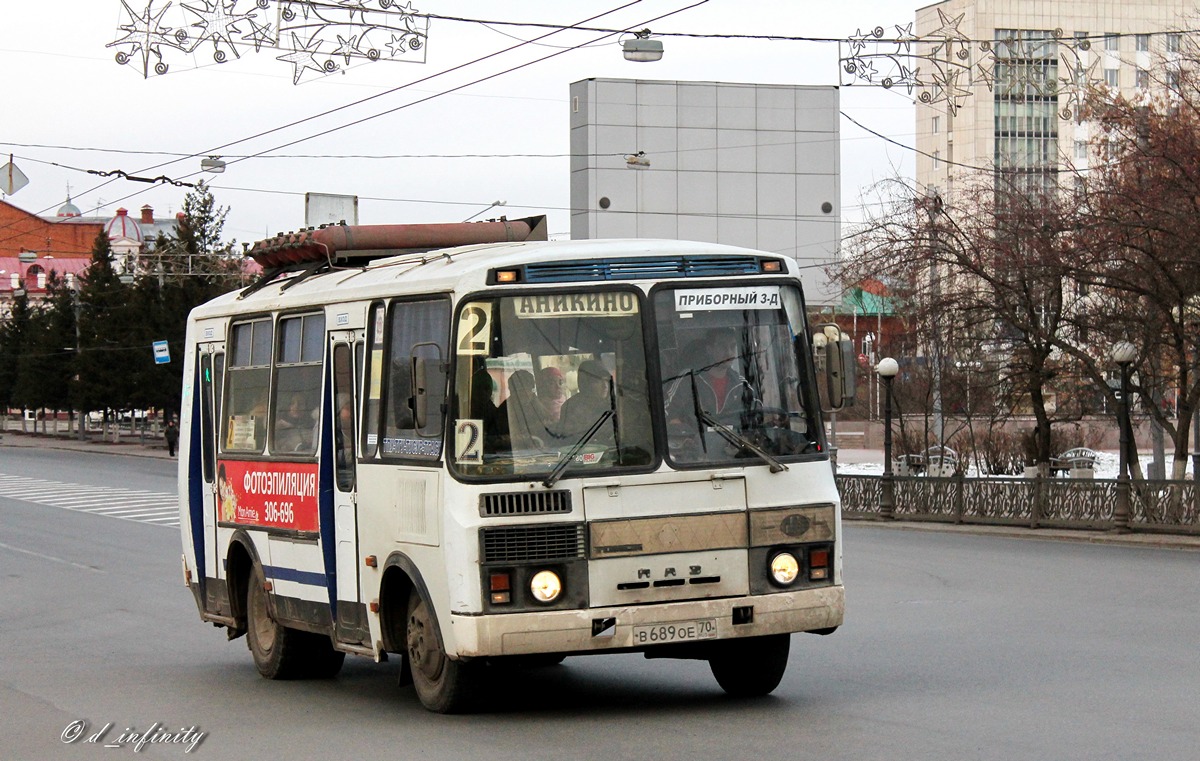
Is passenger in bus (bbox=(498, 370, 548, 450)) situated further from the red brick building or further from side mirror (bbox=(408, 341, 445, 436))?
the red brick building

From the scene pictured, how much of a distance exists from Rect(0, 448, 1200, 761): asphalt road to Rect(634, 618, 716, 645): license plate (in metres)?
0.47

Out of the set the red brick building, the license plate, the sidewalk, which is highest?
the red brick building

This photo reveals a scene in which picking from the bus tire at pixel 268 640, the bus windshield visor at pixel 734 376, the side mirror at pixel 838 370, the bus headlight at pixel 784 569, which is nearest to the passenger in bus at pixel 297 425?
the bus tire at pixel 268 640

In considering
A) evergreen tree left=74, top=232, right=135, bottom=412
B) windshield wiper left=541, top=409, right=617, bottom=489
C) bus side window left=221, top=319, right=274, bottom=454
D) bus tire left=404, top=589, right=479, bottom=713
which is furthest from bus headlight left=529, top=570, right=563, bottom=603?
evergreen tree left=74, top=232, right=135, bottom=412

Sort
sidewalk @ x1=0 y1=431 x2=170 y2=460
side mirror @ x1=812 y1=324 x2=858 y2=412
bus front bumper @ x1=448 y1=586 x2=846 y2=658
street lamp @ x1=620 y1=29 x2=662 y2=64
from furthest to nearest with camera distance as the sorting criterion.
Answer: sidewalk @ x1=0 y1=431 x2=170 y2=460 < street lamp @ x1=620 y1=29 x2=662 y2=64 < side mirror @ x1=812 y1=324 x2=858 y2=412 < bus front bumper @ x1=448 y1=586 x2=846 y2=658

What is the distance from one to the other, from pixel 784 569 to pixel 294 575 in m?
3.75

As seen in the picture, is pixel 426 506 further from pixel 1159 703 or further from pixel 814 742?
pixel 1159 703

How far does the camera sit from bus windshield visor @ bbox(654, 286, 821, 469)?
955cm

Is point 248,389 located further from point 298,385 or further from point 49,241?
point 49,241

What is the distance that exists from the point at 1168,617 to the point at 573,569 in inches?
307

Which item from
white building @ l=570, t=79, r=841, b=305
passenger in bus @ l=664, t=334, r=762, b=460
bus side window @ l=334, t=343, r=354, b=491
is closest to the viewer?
passenger in bus @ l=664, t=334, r=762, b=460

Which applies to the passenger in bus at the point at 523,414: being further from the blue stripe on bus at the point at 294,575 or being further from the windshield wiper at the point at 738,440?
the blue stripe on bus at the point at 294,575

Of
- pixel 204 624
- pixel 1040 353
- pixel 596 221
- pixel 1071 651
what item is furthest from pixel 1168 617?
pixel 596 221

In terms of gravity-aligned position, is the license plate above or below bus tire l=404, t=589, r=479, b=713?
above
